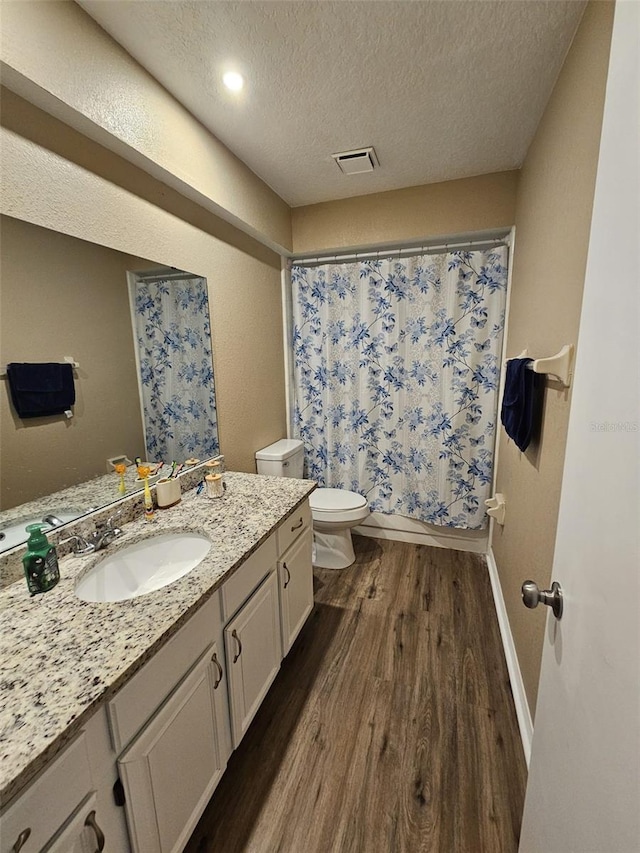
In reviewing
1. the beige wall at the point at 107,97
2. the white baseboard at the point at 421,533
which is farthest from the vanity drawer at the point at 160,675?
the white baseboard at the point at 421,533

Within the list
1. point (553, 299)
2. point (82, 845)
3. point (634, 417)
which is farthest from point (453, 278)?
point (82, 845)

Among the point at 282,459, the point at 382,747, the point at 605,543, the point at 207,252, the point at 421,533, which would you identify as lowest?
the point at 382,747

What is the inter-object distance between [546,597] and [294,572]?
1.12 m

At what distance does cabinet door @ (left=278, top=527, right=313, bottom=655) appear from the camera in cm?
153

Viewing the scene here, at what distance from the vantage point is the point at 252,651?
128 centimetres

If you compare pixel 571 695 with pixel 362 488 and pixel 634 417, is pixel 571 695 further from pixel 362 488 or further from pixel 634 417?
pixel 362 488

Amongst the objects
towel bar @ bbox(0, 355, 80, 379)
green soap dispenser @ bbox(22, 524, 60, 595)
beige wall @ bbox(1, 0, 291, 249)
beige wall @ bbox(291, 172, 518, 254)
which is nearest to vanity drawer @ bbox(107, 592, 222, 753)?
green soap dispenser @ bbox(22, 524, 60, 595)

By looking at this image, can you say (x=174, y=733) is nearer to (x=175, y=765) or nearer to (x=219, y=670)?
(x=175, y=765)

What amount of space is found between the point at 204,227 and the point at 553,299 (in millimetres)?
1618

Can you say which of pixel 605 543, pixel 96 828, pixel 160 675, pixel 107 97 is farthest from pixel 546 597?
pixel 107 97

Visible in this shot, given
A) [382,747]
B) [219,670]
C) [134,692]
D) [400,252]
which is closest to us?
[134,692]

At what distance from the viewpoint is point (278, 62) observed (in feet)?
4.29

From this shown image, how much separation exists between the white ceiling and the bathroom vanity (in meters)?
1.69

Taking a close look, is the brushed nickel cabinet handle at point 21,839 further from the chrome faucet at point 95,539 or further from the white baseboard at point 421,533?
the white baseboard at point 421,533
